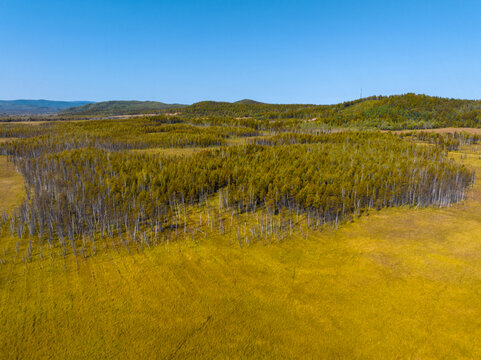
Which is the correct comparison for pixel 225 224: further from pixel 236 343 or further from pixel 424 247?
pixel 424 247

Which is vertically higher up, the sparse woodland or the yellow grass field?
the sparse woodland

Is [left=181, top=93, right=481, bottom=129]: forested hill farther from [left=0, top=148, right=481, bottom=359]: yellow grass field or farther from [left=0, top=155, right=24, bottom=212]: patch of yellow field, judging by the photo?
[left=0, top=155, right=24, bottom=212]: patch of yellow field

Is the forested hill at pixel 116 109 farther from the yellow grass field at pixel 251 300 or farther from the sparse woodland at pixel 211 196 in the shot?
the yellow grass field at pixel 251 300

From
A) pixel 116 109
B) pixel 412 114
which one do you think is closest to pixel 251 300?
pixel 412 114

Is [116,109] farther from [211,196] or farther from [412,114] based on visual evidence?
[211,196]

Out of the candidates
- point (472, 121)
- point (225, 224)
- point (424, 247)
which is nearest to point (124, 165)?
point (225, 224)

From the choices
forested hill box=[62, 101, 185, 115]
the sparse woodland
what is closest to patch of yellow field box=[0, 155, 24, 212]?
the sparse woodland
